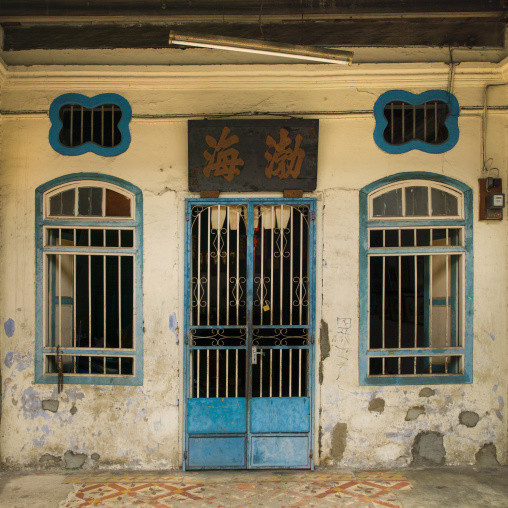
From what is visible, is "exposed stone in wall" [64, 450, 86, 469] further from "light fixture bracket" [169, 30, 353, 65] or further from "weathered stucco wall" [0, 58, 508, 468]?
"light fixture bracket" [169, 30, 353, 65]

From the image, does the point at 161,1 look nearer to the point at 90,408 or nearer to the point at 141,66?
the point at 141,66

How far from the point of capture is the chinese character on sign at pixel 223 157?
4.87 metres

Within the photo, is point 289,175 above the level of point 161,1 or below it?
below

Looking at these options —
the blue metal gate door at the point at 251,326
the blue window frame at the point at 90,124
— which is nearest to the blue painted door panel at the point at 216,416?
the blue metal gate door at the point at 251,326

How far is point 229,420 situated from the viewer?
489 centimetres

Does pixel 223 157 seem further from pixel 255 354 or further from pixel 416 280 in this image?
pixel 416 280

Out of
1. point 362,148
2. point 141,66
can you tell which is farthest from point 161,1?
point 362,148

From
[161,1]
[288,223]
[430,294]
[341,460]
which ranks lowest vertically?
[341,460]

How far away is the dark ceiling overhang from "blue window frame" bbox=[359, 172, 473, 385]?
1.48 meters

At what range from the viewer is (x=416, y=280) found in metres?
5.02

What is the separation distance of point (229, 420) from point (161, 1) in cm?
417

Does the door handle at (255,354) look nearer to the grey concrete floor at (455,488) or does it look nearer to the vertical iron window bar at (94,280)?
the vertical iron window bar at (94,280)

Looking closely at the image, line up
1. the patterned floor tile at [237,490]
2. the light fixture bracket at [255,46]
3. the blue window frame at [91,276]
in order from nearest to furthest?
1. the light fixture bracket at [255,46]
2. the patterned floor tile at [237,490]
3. the blue window frame at [91,276]

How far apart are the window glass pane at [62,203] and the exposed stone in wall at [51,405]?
185cm
